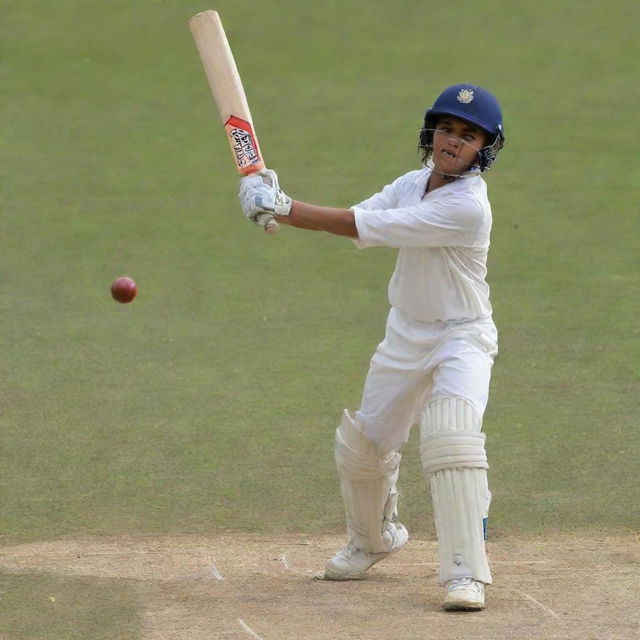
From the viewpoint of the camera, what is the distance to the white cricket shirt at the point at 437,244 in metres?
4.74

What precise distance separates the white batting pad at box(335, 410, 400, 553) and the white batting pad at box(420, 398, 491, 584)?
45 cm

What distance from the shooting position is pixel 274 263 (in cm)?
980

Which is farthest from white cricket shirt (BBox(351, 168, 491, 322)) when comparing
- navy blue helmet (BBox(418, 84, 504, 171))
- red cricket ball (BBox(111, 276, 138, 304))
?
red cricket ball (BBox(111, 276, 138, 304))

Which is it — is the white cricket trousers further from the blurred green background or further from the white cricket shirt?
the blurred green background

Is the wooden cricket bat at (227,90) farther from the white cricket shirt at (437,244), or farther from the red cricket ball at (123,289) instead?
the red cricket ball at (123,289)

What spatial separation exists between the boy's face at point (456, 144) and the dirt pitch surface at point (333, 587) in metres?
1.55

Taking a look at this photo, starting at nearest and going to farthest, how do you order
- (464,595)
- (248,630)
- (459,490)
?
1. (248,630)
2. (464,595)
3. (459,490)

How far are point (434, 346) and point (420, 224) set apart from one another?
0.48 m

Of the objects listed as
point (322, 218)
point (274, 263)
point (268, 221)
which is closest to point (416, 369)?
point (322, 218)

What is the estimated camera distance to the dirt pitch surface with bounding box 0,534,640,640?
14.3 feet

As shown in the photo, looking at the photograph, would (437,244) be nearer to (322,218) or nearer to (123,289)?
(322,218)

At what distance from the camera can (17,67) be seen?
1380 cm

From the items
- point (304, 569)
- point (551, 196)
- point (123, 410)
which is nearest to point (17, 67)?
point (551, 196)

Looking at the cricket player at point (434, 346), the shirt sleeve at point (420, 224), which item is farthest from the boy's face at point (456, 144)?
the shirt sleeve at point (420, 224)
